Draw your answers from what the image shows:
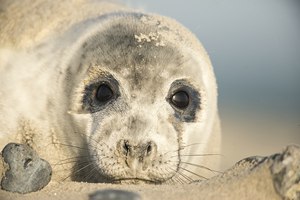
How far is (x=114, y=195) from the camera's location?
2.99 meters

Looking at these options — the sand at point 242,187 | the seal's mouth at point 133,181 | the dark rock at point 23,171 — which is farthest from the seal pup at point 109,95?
the sand at point 242,187

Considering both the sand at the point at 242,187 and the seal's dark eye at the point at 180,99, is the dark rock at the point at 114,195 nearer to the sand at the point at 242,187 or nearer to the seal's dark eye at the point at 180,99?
the sand at the point at 242,187

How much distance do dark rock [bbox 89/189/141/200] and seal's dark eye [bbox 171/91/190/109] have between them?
49.0 inches

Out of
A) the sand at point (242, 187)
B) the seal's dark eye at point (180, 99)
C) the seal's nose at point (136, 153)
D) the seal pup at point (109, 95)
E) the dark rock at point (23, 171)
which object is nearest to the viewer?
the sand at point (242, 187)

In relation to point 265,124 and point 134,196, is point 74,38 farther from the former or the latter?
point 265,124

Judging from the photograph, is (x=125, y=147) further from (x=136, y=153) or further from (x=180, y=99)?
(x=180, y=99)

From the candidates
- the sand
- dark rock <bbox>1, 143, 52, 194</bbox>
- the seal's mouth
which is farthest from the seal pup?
the sand

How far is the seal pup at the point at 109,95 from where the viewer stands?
3.84m

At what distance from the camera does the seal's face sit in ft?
12.3

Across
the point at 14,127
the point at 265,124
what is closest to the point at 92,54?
the point at 14,127

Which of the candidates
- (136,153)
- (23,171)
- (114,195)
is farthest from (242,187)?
(23,171)

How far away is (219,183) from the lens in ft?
10.2

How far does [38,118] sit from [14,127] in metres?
0.15

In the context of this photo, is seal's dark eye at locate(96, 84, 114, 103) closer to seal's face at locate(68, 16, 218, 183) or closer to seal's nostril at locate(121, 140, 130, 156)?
seal's face at locate(68, 16, 218, 183)
